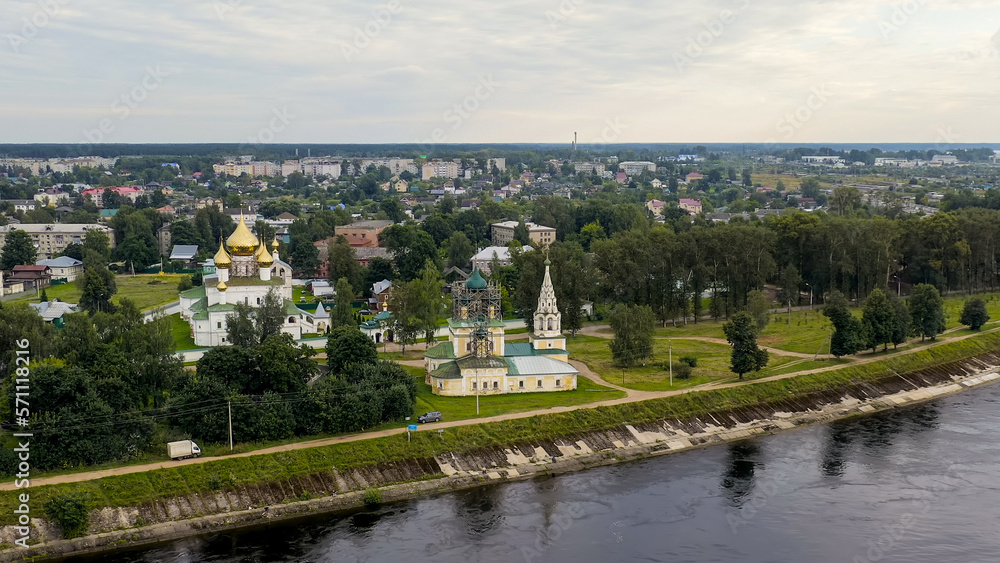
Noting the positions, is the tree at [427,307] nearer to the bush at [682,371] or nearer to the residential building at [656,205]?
the bush at [682,371]

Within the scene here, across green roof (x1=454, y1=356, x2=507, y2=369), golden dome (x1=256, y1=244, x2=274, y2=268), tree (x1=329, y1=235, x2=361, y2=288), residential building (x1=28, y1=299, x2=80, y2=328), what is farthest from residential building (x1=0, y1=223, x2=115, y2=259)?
green roof (x1=454, y1=356, x2=507, y2=369)

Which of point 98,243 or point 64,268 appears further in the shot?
point 98,243

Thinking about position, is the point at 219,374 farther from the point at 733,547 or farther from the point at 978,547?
the point at 978,547

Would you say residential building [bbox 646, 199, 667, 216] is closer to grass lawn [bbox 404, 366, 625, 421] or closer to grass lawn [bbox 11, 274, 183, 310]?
grass lawn [bbox 11, 274, 183, 310]

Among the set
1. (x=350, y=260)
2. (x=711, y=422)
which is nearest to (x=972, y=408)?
(x=711, y=422)

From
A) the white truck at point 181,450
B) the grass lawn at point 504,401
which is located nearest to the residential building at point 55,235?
the grass lawn at point 504,401

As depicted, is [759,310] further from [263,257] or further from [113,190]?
[113,190]

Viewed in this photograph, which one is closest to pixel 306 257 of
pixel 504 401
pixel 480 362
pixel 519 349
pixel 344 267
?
pixel 344 267
